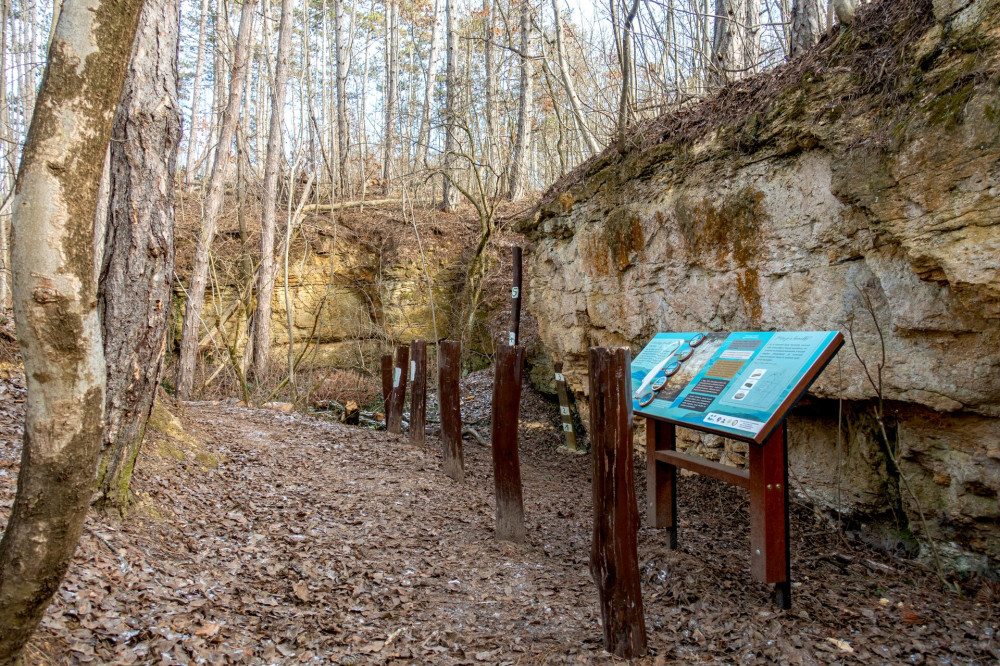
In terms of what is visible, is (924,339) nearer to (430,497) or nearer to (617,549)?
(617,549)

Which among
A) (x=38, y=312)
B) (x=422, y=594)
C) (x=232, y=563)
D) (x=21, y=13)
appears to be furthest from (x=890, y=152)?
(x=21, y=13)

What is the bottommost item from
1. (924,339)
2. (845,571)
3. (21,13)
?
(845,571)

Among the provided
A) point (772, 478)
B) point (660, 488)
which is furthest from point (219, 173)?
point (772, 478)

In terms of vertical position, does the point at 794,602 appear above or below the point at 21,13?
below

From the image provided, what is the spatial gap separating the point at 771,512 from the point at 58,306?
336 cm

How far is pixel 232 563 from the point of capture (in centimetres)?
360

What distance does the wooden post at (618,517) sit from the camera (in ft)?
9.61

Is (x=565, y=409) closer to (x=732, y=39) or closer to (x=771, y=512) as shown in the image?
(x=771, y=512)

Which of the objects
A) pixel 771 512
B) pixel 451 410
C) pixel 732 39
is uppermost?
pixel 732 39

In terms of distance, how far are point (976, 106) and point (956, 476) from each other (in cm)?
225

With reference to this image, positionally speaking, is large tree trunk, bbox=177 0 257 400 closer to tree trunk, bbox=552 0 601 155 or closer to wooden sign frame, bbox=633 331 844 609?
tree trunk, bbox=552 0 601 155

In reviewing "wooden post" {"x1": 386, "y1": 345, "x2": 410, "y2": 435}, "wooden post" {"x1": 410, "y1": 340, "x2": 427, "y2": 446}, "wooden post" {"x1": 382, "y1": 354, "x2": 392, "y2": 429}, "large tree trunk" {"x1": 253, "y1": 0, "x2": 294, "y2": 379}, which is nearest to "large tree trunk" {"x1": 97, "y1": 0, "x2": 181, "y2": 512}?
"wooden post" {"x1": 410, "y1": 340, "x2": 427, "y2": 446}

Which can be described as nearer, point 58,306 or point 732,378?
point 58,306

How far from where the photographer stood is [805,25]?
591cm
